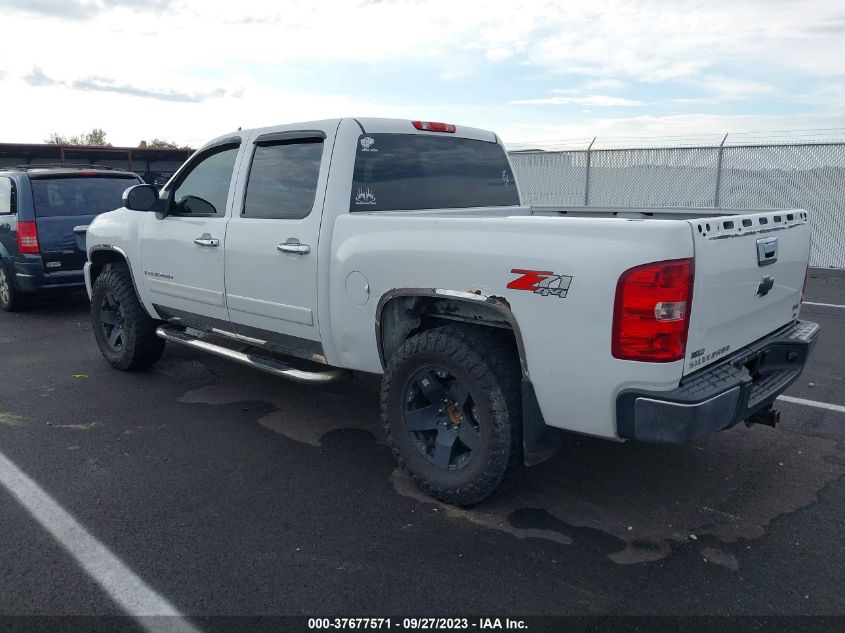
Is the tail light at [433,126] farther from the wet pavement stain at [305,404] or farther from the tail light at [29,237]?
the tail light at [29,237]

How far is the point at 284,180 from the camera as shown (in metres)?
A: 4.48

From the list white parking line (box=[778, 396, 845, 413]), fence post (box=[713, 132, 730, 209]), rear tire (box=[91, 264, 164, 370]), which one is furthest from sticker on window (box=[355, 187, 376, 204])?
fence post (box=[713, 132, 730, 209])

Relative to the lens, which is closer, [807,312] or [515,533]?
[515,533]

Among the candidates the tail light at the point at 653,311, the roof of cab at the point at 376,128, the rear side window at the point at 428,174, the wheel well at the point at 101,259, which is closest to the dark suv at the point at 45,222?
the wheel well at the point at 101,259

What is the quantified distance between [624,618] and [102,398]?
427 cm

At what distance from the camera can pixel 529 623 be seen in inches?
107

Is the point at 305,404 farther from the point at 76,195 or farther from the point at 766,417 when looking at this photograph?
the point at 76,195

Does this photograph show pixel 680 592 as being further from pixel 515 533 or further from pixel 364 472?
pixel 364 472

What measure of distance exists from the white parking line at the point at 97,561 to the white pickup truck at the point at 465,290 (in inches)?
55.0

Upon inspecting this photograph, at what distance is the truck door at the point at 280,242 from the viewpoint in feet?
13.7

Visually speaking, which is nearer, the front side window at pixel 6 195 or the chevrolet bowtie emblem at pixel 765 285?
the chevrolet bowtie emblem at pixel 765 285

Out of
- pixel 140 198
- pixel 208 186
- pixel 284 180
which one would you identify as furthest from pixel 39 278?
pixel 284 180

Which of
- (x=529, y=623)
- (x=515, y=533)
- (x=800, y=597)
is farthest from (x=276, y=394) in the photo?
(x=800, y=597)

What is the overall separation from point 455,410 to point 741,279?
1489 millimetres
